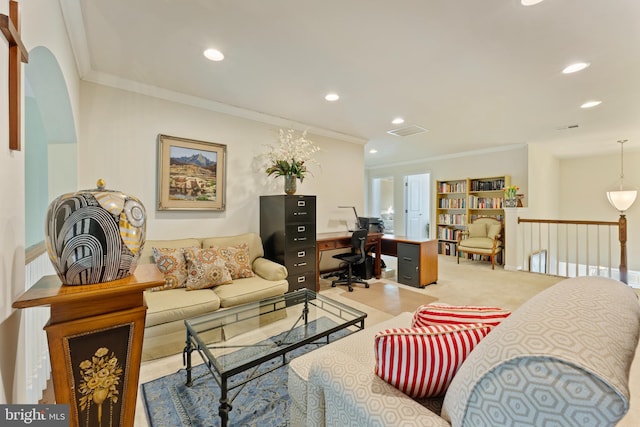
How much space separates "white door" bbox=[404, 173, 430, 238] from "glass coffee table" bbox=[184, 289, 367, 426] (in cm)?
507

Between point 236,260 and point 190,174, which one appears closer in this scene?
point 236,260

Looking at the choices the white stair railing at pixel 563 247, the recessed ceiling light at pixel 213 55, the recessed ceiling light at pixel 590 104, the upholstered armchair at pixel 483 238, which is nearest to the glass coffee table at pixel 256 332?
the recessed ceiling light at pixel 213 55

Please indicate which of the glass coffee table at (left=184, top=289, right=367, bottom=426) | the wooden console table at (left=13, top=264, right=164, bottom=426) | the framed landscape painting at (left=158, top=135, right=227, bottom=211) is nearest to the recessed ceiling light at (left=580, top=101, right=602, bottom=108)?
the glass coffee table at (left=184, top=289, right=367, bottom=426)

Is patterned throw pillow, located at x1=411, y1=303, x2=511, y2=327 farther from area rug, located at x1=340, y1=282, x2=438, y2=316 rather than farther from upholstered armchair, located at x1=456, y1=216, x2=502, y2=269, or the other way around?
upholstered armchair, located at x1=456, y1=216, x2=502, y2=269

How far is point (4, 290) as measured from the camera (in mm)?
860

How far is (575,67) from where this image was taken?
2.34 m

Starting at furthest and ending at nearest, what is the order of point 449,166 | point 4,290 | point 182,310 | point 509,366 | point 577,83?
point 449,166 → point 577,83 → point 182,310 → point 4,290 → point 509,366

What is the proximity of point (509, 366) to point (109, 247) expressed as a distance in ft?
4.11

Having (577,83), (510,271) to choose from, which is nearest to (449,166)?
(510,271)

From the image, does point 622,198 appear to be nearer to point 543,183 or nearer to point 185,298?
point 543,183

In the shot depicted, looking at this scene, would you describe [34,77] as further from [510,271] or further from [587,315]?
[510,271]

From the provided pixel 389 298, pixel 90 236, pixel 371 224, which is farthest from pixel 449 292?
pixel 90 236

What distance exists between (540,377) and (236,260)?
8.51 ft

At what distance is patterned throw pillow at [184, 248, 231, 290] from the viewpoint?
2412 mm
